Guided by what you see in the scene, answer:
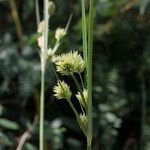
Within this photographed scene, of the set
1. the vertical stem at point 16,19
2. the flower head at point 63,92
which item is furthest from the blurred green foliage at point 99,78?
the flower head at point 63,92

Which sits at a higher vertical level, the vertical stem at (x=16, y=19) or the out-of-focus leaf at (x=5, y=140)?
the vertical stem at (x=16, y=19)

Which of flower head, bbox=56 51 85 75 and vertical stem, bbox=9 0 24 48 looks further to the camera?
vertical stem, bbox=9 0 24 48

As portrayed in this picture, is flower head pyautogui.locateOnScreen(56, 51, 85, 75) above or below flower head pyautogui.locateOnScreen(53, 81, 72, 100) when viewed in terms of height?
above

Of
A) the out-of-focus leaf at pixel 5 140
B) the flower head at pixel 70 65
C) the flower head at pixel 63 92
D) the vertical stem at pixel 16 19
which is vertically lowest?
the out-of-focus leaf at pixel 5 140

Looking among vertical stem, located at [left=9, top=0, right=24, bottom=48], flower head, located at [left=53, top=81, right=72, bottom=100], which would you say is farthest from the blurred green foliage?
flower head, located at [left=53, top=81, right=72, bottom=100]

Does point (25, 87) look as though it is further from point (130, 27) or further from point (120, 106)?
point (130, 27)

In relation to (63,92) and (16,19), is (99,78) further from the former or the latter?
(63,92)

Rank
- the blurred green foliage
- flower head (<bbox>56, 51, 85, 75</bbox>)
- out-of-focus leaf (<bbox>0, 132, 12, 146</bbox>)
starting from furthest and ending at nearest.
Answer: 1. the blurred green foliage
2. out-of-focus leaf (<bbox>0, 132, 12, 146</bbox>)
3. flower head (<bbox>56, 51, 85, 75</bbox>)

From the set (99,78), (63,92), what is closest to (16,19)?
(99,78)

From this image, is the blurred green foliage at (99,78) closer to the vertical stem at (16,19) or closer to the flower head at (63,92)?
the vertical stem at (16,19)

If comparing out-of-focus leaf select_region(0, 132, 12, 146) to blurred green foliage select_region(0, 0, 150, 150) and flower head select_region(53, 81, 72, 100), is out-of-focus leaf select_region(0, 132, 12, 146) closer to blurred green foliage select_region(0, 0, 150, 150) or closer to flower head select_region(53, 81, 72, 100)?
blurred green foliage select_region(0, 0, 150, 150)
